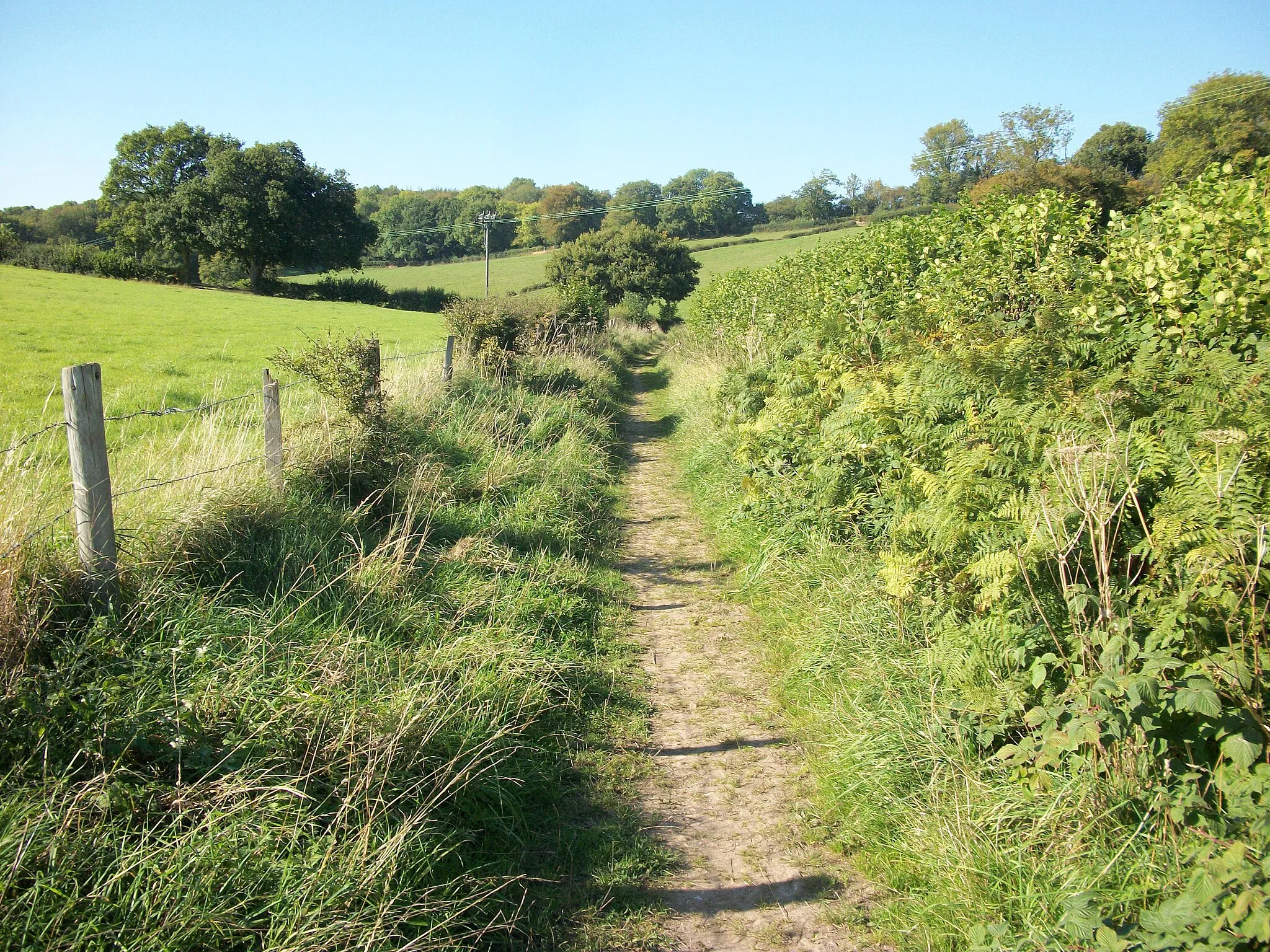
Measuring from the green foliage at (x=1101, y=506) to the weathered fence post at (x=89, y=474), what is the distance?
13.6 ft

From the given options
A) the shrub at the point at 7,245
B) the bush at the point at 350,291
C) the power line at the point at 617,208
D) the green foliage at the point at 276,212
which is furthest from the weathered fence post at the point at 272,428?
the power line at the point at 617,208

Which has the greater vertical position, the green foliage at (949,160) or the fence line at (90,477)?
the green foliage at (949,160)

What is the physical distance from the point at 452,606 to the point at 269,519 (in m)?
1.42

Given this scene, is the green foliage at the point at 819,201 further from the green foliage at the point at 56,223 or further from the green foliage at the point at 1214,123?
the green foliage at the point at 56,223

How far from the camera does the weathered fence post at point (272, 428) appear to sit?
20.0 feet

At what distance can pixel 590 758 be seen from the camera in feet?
14.3

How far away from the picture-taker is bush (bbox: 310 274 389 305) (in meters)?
57.4

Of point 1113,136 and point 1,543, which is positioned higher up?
point 1113,136

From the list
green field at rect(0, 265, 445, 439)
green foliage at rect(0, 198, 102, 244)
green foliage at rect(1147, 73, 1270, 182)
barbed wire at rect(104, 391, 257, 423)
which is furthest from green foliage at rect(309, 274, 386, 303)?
barbed wire at rect(104, 391, 257, 423)

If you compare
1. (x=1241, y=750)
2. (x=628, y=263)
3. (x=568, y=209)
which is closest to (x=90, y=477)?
(x=1241, y=750)

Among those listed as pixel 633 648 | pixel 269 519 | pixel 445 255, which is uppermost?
pixel 445 255

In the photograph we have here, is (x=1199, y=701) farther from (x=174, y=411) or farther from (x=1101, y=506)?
(x=174, y=411)

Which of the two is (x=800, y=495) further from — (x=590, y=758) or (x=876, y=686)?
(x=590, y=758)

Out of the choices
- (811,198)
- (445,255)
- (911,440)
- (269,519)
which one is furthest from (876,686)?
(445,255)
